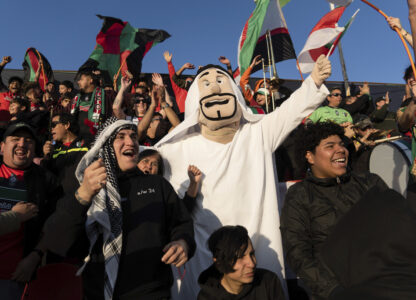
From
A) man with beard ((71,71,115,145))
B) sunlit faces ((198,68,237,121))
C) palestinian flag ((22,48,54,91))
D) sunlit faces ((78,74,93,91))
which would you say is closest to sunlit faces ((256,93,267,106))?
man with beard ((71,71,115,145))

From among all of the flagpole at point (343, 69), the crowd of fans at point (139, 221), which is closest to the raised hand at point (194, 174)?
the crowd of fans at point (139, 221)

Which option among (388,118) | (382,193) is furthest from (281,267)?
(388,118)

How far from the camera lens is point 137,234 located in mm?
2357

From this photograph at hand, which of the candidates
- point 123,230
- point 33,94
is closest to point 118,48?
point 33,94

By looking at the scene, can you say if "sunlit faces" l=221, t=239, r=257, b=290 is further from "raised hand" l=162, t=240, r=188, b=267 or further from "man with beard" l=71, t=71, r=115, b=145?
"man with beard" l=71, t=71, r=115, b=145

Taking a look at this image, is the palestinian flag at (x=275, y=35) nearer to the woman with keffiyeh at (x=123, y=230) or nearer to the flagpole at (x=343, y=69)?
the flagpole at (x=343, y=69)

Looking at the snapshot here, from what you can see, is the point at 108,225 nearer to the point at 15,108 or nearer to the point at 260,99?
the point at 15,108

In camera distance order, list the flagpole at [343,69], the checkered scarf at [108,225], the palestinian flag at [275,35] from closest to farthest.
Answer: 1. the checkered scarf at [108,225]
2. the palestinian flag at [275,35]
3. the flagpole at [343,69]

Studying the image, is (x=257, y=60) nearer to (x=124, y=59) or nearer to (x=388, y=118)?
(x=124, y=59)

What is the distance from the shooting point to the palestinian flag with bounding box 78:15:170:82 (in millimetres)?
8294

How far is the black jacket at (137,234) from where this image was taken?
205 cm

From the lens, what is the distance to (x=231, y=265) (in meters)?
2.73

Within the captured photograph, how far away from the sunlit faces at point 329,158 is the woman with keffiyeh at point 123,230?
1203 millimetres

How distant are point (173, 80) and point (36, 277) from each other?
5188mm
